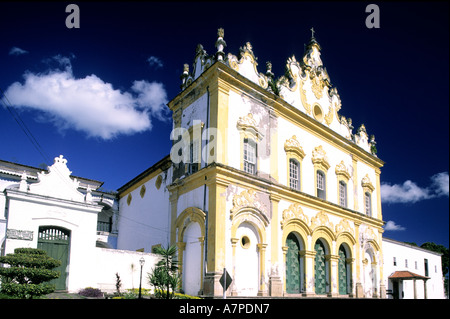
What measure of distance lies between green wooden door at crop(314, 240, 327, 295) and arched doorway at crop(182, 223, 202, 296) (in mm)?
7527

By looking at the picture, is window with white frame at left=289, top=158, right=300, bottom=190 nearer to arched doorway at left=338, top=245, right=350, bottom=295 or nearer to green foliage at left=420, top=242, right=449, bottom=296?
arched doorway at left=338, top=245, right=350, bottom=295

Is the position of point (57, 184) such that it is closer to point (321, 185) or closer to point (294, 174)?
point (294, 174)

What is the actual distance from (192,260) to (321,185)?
31.4 feet

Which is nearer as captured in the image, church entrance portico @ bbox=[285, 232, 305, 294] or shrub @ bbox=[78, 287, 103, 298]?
shrub @ bbox=[78, 287, 103, 298]

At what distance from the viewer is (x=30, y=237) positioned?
15.1 m

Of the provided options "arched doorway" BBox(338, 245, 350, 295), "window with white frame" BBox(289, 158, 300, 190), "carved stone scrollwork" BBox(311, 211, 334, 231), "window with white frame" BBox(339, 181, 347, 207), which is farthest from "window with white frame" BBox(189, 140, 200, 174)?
"arched doorway" BBox(338, 245, 350, 295)

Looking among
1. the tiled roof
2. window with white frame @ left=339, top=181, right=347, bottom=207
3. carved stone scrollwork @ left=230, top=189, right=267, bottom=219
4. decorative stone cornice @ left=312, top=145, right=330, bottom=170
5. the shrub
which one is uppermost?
decorative stone cornice @ left=312, top=145, right=330, bottom=170

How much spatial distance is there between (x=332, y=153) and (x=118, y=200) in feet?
50.2

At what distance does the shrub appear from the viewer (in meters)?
15.4

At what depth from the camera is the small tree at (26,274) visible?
1177cm

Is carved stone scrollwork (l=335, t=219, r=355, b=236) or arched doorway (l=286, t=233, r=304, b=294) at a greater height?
carved stone scrollwork (l=335, t=219, r=355, b=236)

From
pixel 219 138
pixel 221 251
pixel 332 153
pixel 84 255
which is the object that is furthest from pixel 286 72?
pixel 84 255

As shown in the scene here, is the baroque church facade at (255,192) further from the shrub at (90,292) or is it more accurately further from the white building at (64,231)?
the shrub at (90,292)
